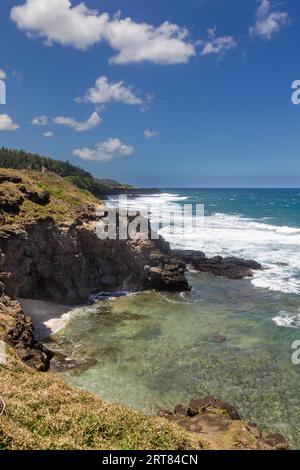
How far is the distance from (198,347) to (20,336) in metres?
9.14

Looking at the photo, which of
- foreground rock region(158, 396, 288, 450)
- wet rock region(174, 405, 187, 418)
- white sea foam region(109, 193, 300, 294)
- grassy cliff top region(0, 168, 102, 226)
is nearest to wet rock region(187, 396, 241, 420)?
foreground rock region(158, 396, 288, 450)

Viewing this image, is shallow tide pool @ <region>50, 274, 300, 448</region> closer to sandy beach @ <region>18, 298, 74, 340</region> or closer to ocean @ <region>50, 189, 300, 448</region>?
ocean @ <region>50, 189, 300, 448</region>

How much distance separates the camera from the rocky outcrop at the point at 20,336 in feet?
55.0

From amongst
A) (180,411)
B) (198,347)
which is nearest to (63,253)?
(198,347)

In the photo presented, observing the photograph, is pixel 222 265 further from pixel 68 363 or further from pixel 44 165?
pixel 44 165

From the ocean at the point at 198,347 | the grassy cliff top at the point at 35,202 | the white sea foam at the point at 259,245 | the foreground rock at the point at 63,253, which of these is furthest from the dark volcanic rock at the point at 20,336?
the white sea foam at the point at 259,245

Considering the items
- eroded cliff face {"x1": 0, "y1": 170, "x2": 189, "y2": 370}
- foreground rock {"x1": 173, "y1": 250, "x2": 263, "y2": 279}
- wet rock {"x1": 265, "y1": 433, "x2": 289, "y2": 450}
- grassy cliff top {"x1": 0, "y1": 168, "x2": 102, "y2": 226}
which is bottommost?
wet rock {"x1": 265, "y1": 433, "x2": 289, "y2": 450}

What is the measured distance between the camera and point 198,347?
853 inches

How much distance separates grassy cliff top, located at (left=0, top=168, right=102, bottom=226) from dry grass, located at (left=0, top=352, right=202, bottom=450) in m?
16.0

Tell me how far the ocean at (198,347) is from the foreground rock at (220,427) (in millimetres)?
1836

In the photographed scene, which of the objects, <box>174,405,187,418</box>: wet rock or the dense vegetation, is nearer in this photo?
<box>174,405,187,418</box>: wet rock

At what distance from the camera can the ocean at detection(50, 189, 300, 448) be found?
17.1 metres
